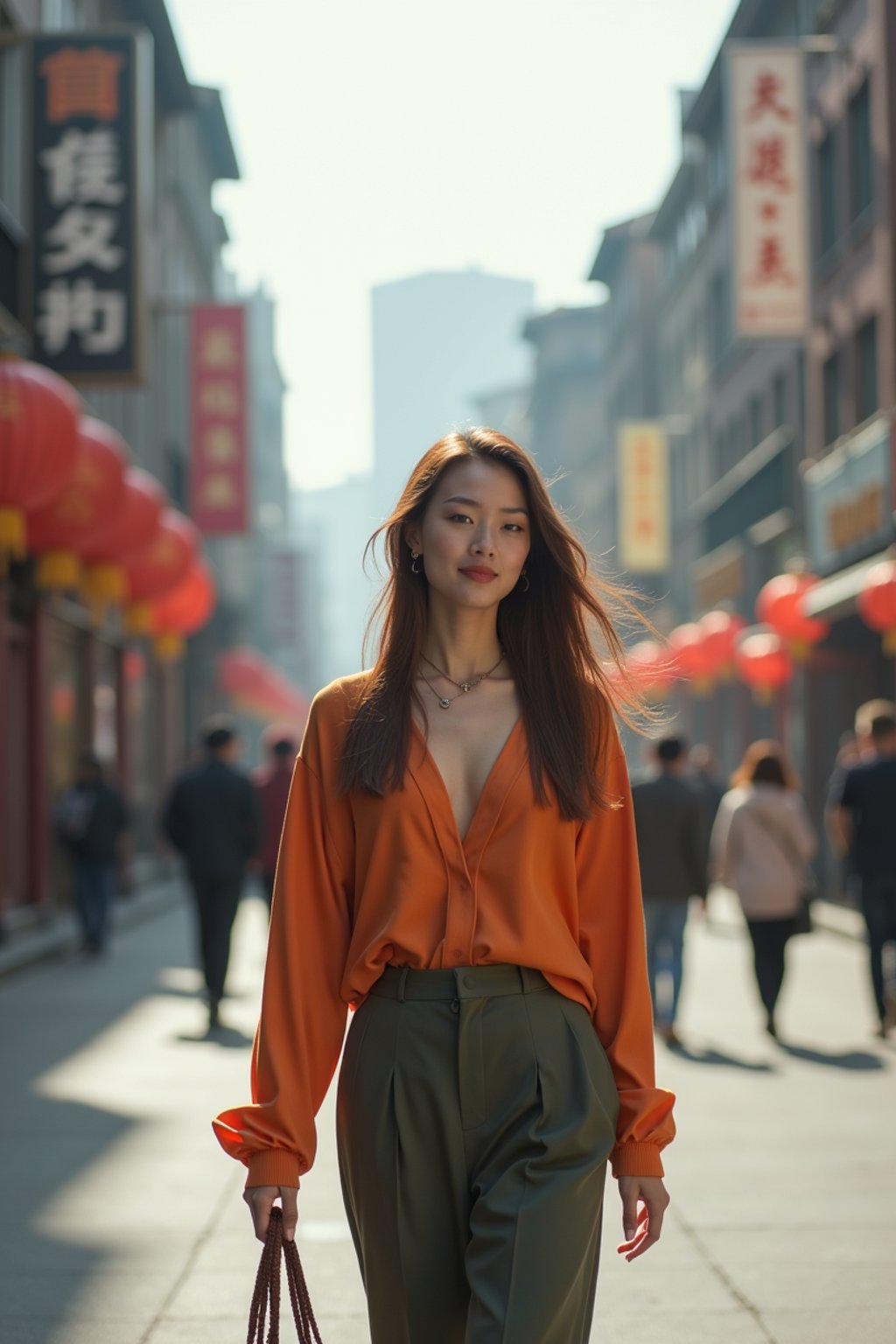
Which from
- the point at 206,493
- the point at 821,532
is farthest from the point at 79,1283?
the point at 206,493

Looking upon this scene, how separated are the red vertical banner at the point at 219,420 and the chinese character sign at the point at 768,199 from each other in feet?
34.5

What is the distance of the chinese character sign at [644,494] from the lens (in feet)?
147

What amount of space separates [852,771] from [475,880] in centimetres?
925

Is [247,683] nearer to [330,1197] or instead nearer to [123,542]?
[123,542]

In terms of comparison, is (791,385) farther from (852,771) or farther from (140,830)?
(852,771)

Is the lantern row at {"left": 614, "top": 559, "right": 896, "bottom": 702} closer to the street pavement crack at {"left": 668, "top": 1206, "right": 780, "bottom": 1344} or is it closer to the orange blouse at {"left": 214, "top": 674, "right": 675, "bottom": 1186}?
the orange blouse at {"left": 214, "top": 674, "right": 675, "bottom": 1186}

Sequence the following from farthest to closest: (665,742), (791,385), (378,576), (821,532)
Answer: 1. (791,385)
2. (821,532)
3. (665,742)
4. (378,576)

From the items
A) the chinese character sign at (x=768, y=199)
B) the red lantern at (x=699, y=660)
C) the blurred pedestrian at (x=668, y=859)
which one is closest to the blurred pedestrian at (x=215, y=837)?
the blurred pedestrian at (x=668, y=859)

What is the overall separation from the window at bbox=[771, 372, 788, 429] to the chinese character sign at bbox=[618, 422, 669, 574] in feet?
40.0

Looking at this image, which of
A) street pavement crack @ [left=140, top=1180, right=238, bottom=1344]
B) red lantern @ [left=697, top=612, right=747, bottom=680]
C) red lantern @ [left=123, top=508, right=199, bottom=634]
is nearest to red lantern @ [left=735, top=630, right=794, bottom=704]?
red lantern @ [left=697, top=612, right=747, bottom=680]

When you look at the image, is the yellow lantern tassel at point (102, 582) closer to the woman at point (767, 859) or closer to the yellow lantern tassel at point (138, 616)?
the yellow lantern tassel at point (138, 616)

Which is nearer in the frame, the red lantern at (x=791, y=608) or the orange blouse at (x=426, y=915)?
the orange blouse at (x=426, y=915)

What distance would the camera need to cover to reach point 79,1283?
6094 mm

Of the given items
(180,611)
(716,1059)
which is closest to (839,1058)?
(716,1059)
